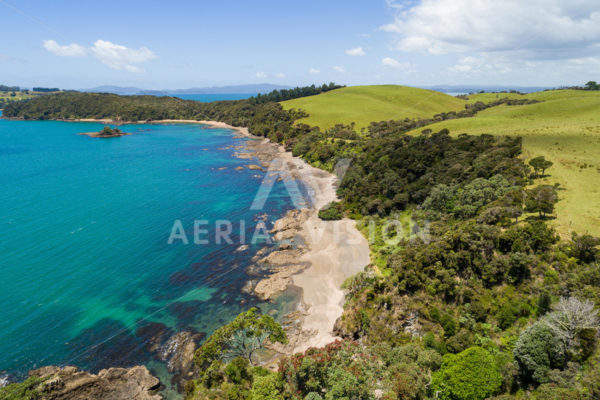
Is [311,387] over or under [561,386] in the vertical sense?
under

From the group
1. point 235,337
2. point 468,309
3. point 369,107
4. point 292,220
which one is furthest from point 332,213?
point 369,107

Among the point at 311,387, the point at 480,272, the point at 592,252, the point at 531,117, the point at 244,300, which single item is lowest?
the point at 244,300

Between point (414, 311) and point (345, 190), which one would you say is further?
point (345, 190)

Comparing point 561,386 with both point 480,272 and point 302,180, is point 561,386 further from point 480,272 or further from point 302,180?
point 302,180

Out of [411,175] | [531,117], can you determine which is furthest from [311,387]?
[531,117]

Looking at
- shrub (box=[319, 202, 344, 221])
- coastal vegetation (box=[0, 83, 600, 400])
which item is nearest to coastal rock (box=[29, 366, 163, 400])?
coastal vegetation (box=[0, 83, 600, 400])

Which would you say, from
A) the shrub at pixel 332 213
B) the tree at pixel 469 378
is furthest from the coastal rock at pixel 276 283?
the tree at pixel 469 378

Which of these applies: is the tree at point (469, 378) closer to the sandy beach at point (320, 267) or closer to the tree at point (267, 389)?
the tree at point (267, 389)
